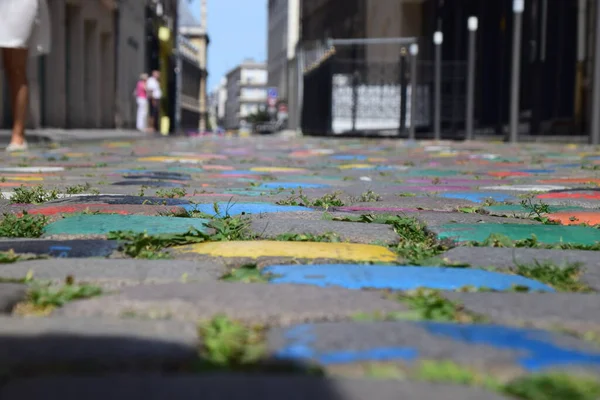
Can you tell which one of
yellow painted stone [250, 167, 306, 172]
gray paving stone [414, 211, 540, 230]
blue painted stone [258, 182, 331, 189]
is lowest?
gray paving stone [414, 211, 540, 230]

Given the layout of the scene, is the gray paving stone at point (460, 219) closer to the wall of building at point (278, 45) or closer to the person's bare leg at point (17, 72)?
the person's bare leg at point (17, 72)

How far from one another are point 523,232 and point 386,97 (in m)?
21.5

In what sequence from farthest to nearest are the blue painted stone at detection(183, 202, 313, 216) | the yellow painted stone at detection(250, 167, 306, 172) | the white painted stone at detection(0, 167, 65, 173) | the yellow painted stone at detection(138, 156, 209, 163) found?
the yellow painted stone at detection(138, 156, 209, 163), the yellow painted stone at detection(250, 167, 306, 172), the white painted stone at detection(0, 167, 65, 173), the blue painted stone at detection(183, 202, 313, 216)

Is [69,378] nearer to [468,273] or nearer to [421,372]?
[421,372]

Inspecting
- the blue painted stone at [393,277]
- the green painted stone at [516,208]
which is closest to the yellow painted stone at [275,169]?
the green painted stone at [516,208]

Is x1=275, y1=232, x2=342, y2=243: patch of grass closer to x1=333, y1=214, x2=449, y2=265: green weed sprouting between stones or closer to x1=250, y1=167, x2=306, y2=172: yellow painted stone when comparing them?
x1=333, y1=214, x2=449, y2=265: green weed sprouting between stones

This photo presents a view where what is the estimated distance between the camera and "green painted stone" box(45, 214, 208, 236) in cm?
327

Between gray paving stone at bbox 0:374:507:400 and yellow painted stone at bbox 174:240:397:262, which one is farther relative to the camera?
yellow painted stone at bbox 174:240:397:262

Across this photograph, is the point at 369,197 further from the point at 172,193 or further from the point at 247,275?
the point at 247,275

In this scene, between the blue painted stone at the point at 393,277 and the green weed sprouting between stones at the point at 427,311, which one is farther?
the blue painted stone at the point at 393,277

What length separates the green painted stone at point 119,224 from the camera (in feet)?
10.7

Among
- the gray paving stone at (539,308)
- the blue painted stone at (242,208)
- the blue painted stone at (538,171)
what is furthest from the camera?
the blue painted stone at (538,171)

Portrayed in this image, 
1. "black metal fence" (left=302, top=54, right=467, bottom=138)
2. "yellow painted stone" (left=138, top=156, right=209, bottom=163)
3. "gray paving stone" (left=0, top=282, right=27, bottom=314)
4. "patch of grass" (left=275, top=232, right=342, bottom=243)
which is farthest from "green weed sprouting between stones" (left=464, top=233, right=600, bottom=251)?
"black metal fence" (left=302, top=54, right=467, bottom=138)

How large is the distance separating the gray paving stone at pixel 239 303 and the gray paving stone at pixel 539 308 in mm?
195
